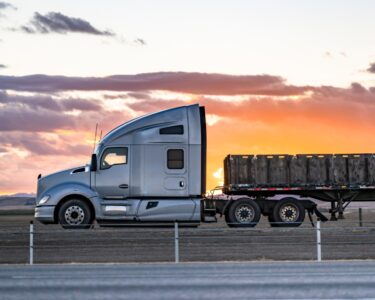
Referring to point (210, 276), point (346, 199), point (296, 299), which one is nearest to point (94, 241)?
point (346, 199)

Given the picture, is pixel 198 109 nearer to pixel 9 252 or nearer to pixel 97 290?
pixel 9 252

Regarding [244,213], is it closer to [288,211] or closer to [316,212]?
[288,211]

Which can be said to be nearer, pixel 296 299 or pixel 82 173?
pixel 296 299

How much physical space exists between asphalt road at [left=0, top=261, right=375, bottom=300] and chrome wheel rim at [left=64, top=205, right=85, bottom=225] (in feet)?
22.6

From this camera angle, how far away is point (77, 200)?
30.8 meters

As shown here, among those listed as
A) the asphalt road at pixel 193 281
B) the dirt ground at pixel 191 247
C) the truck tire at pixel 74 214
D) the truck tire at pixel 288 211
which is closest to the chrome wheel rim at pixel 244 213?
the dirt ground at pixel 191 247

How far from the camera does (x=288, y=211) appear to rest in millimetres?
34062

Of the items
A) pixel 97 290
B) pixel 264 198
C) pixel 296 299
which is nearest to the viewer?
pixel 296 299

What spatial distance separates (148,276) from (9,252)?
11052mm

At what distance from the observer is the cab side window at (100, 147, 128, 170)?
3094 cm


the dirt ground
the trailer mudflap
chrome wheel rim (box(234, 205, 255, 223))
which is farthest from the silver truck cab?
the trailer mudflap

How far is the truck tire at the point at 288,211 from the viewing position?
1330 inches

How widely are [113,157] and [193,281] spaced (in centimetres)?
1393

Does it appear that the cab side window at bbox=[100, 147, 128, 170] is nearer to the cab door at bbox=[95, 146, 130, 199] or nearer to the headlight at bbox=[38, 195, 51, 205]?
the cab door at bbox=[95, 146, 130, 199]
